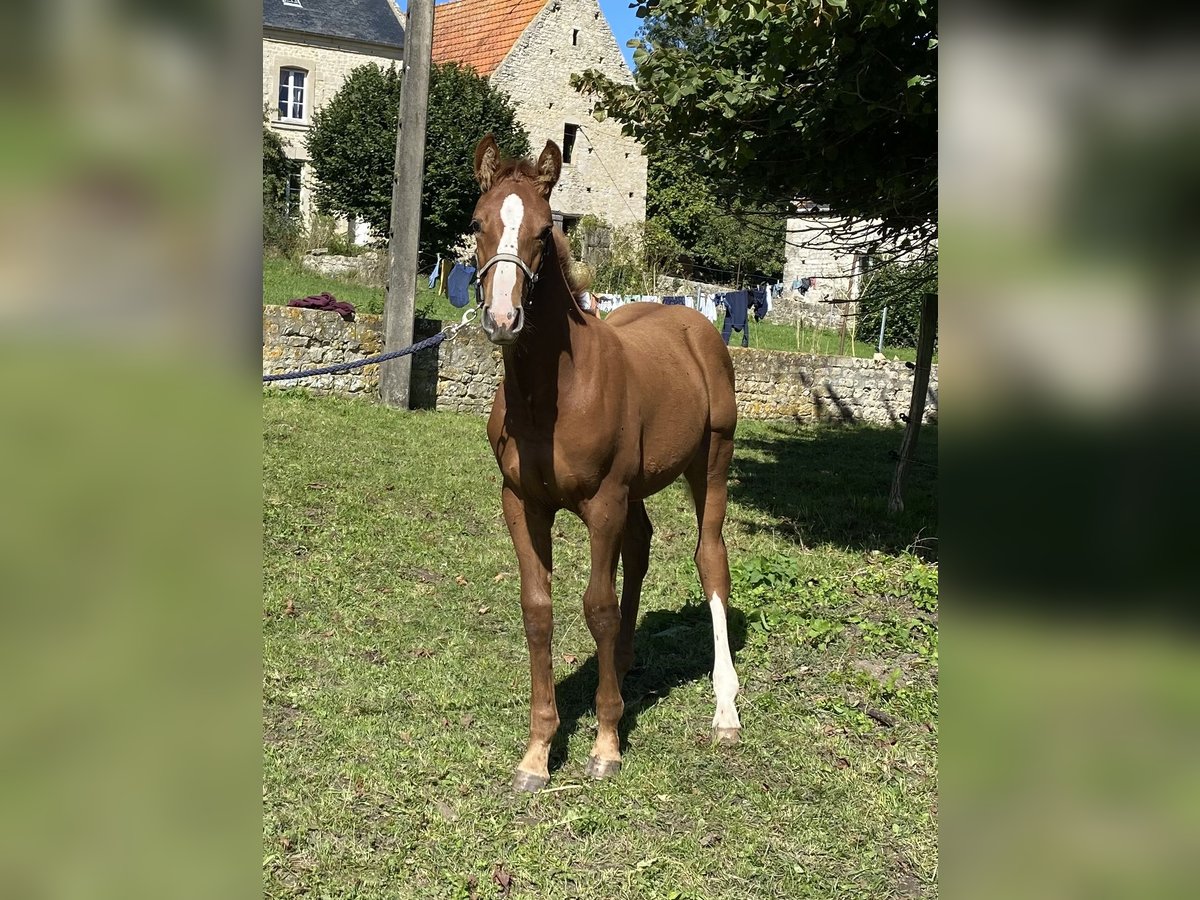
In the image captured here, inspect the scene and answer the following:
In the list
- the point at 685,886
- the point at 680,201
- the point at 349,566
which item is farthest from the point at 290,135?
the point at 685,886

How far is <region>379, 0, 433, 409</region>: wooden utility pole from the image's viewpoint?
11516 millimetres

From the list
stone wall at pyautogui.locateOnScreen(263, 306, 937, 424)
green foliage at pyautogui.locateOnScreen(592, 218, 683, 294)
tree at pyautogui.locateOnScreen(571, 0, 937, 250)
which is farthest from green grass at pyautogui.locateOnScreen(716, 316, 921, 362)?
tree at pyautogui.locateOnScreen(571, 0, 937, 250)

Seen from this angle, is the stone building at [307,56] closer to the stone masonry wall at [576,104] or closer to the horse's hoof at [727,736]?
the stone masonry wall at [576,104]

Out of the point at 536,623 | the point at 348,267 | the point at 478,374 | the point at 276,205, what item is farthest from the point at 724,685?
the point at 276,205

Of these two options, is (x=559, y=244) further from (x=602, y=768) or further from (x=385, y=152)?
(x=385, y=152)

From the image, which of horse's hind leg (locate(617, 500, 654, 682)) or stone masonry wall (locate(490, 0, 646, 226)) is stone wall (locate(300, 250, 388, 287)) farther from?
horse's hind leg (locate(617, 500, 654, 682))

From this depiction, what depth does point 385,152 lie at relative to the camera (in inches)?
966

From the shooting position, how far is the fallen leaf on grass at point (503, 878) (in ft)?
10.6

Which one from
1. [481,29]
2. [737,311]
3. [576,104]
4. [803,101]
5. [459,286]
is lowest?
[737,311]

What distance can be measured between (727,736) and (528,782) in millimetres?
1016
